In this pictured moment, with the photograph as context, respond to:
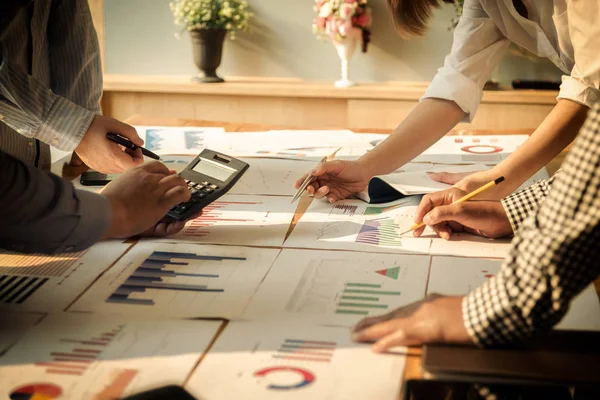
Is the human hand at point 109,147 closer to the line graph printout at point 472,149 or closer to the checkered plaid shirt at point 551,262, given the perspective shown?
the line graph printout at point 472,149

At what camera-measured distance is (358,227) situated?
1.35 m

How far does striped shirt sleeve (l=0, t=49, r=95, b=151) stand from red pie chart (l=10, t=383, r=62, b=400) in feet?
2.71

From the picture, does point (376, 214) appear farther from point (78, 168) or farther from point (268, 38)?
point (268, 38)

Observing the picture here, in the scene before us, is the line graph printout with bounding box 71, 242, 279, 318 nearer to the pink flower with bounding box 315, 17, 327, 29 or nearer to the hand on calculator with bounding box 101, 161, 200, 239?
the hand on calculator with bounding box 101, 161, 200, 239

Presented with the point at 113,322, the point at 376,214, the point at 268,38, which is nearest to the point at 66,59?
the point at 376,214

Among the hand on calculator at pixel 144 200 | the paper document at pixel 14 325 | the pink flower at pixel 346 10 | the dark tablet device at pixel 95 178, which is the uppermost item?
the pink flower at pixel 346 10

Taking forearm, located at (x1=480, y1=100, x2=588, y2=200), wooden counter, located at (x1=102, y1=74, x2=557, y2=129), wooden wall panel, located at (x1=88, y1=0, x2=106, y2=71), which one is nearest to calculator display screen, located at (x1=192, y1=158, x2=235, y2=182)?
forearm, located at (x1=480, y1=100, x2=588, y2=200)

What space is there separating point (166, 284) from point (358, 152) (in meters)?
0.94

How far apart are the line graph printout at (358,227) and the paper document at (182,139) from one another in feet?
1.88

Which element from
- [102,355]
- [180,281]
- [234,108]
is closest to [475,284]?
[180,281]

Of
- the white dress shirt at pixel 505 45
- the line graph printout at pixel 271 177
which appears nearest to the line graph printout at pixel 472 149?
the white dress shirt at pixel 505 45

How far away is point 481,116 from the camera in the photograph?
3320 millimetres

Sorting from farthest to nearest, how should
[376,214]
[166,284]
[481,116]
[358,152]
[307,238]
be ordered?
[481,116]
[358,152]
[376,214]
[307,238]
[166,284]

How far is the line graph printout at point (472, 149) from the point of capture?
186 centimetres
